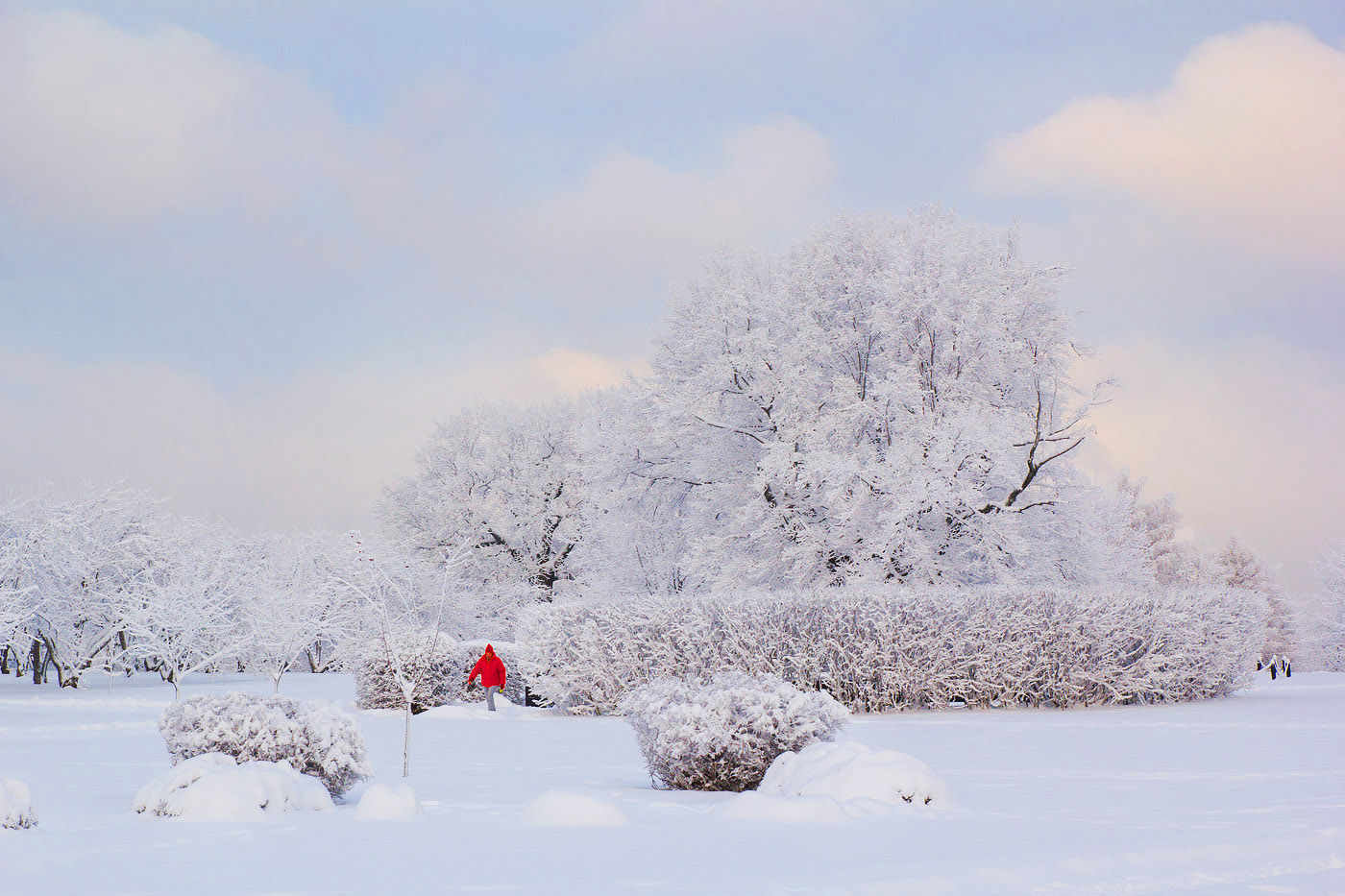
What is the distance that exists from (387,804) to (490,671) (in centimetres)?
1257

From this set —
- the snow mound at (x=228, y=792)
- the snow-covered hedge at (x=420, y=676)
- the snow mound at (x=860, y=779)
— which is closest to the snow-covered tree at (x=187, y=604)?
the snow-covered hedge at (x=420, y=676)

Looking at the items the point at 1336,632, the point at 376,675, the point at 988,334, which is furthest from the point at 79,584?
the point at 1336,632

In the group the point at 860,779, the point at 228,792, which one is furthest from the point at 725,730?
the point at 228,792

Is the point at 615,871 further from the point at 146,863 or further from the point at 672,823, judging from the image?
the point at 146,863

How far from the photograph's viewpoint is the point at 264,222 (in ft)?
68.6

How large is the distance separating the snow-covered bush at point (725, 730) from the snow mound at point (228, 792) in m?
2.59

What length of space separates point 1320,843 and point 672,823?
3.73m

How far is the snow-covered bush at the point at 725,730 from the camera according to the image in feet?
28.7

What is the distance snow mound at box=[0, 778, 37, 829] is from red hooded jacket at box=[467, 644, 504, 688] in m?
13.0

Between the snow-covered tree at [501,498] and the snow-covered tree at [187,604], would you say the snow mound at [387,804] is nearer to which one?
the snow-covered tree at [187,604]

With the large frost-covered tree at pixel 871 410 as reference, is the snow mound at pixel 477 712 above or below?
below

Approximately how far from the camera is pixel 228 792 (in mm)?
7273

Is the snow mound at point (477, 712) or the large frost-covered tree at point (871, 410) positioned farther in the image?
the large frost-covered tree at point (871, 410)

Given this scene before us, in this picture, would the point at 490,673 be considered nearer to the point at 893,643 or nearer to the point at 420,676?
the point at 420,676
